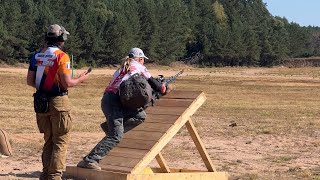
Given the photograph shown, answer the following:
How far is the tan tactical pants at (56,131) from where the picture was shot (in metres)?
7.80

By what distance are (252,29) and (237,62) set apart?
34.6 feet

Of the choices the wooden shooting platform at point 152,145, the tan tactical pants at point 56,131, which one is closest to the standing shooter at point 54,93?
the tan tactical pants at point 56,131

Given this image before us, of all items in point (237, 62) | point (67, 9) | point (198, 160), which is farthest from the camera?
point (237, 62)

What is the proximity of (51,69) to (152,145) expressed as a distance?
1.79m

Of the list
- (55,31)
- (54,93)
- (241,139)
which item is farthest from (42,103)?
(241,139)

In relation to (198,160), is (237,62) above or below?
below

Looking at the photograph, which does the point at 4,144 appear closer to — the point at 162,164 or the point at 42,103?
the point at 162,164

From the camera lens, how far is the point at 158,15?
101188mm

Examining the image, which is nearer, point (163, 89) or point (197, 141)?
point (163, 89)

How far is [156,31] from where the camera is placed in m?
98.8

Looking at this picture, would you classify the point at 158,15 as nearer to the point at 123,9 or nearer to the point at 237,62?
the point at 123,9

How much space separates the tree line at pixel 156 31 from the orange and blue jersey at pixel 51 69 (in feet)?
219

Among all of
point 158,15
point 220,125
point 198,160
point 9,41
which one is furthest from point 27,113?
point 158,15

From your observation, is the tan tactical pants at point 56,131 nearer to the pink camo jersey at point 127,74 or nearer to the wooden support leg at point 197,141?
the pink camo jersey at point 127,74
